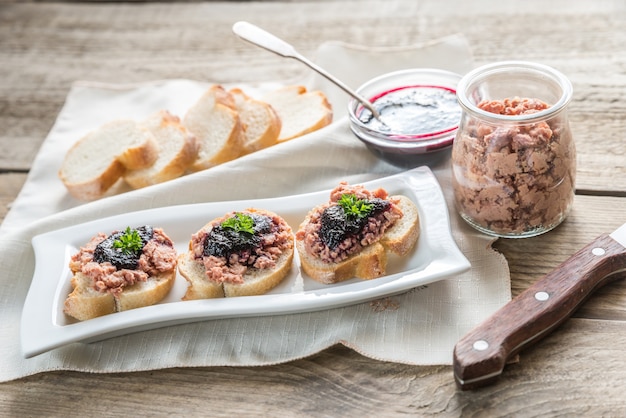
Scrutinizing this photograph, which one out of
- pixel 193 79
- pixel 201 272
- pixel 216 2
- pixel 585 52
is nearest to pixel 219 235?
pixel 201 272

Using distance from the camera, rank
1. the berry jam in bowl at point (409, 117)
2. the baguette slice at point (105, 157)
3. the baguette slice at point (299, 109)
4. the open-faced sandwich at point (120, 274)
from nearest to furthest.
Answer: the open-faced sandwich at point (120, 274) < the berry jam in bowl at point (409, 117) < the baguette slice at point (105, 157) < the baguette slice at point (299, 109)

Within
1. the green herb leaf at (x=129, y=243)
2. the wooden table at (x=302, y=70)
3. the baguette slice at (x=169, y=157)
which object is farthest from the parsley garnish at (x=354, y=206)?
the baguette slice at (x=169, y=157)

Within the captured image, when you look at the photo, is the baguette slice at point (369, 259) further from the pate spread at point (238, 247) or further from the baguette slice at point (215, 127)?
the baguette slice at point (215, 127)

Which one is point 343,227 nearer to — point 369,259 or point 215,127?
point 369,259

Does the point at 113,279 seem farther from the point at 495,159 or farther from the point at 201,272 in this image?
the point at 495,159

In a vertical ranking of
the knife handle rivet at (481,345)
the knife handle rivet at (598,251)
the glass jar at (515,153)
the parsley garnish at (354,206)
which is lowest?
the knife handle rivet at (481,345)

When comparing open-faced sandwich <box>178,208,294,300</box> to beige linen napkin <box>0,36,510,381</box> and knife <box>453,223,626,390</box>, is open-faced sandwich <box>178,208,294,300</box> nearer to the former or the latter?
beige linen napkin <box>0,36,510,381</box>
